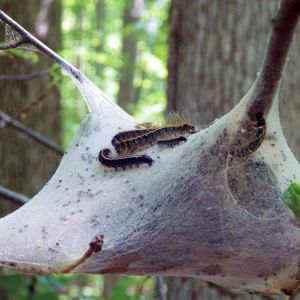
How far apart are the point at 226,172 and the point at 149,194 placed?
26 centimetres

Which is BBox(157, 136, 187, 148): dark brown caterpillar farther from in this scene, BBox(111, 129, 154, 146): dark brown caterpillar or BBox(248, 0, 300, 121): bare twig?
BBox(248, 0, 300, 121): bare twig

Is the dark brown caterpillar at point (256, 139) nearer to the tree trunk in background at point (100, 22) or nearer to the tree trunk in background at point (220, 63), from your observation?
the tree trunk in background at point (220, 63)

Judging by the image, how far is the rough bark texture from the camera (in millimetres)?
4512

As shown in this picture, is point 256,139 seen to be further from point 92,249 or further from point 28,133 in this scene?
point 28,133

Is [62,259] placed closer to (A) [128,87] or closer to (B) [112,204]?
(B) [112,204]

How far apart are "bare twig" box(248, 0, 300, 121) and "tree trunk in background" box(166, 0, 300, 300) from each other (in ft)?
6.36

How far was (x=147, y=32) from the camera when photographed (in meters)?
6.07

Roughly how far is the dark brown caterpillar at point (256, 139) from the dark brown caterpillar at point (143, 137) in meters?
0.41

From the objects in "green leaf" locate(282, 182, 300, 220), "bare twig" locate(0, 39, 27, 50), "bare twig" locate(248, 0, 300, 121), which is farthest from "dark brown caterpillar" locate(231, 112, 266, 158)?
"bare twig" locate(0, 39, 27, 50)

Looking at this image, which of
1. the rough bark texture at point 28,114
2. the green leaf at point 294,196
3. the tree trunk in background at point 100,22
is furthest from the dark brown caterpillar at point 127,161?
the tree trunk in background at point 100,22

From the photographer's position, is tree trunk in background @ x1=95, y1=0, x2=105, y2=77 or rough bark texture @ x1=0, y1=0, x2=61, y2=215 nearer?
rough bark texture @ x1=0, y1=0, x2=61, y2=215

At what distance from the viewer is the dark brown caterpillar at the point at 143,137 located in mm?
1663

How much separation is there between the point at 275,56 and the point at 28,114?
12.7 feet

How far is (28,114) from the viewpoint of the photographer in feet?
15.1
